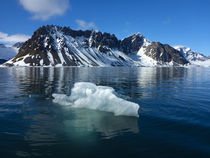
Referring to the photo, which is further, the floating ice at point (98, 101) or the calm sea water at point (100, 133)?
the floating ice at point (98, 101)

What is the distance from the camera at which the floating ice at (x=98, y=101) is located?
13578mm

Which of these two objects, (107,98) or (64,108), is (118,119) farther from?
(64,108)

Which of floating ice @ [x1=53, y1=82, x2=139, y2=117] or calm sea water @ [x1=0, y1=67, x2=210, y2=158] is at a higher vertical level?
floating ice @ [x1=53, y1=82, x2=139, y2=117]

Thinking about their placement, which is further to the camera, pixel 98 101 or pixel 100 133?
pixel 98 101

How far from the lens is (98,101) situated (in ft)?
50.3

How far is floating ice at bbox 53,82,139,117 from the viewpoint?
13578 mm

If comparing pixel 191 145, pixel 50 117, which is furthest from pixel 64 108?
pixel 191 145

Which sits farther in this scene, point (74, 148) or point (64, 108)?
point (64, 108)

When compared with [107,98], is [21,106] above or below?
below

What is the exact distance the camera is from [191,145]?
9102 millimetres

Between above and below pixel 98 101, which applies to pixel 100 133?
below

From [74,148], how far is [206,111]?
547 inches

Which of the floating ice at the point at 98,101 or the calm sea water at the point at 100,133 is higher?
the floating ice at the point at 98,101

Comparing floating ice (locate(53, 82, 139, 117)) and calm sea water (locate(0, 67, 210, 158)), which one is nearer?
calm sea water (locate(0, 67, 210, 158))
